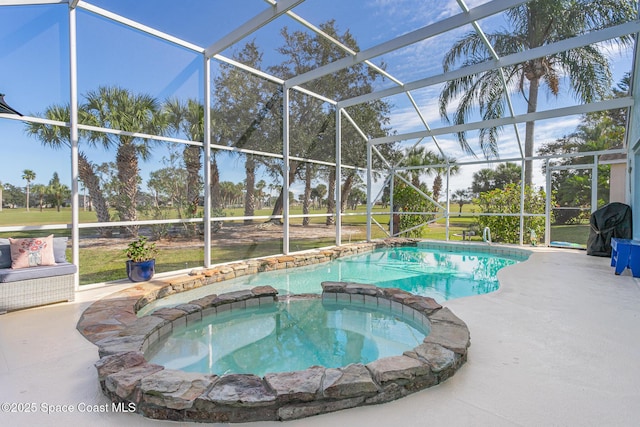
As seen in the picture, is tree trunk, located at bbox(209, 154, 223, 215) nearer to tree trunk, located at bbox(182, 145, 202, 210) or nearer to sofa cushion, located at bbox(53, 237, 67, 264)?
tree trunk, located at bbox(182, 145, 202, 210)

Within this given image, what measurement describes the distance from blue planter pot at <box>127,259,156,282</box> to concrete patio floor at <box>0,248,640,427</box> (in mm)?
803

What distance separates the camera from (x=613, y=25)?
18.7 feet

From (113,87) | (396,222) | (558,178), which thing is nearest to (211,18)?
(113,87)

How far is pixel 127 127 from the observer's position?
17.8ft

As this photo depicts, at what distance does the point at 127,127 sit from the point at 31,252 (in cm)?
244

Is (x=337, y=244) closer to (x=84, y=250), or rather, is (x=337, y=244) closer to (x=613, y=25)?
(x=84, y=250)

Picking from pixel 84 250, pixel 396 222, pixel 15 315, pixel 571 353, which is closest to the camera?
pixel 571 353

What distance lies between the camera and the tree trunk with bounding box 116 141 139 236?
5.51 m

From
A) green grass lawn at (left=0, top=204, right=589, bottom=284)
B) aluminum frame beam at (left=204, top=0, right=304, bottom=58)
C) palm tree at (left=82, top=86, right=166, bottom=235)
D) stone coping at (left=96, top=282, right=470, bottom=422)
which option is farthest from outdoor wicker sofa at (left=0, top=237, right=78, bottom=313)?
aluminum frame beam at (left=204, top=0, right=304, bottom=58)

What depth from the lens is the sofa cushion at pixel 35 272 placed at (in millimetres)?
3586

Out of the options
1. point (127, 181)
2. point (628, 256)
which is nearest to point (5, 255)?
point (127, 181)

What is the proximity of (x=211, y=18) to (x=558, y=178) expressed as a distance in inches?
379

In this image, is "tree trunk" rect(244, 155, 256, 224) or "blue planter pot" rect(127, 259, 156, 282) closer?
"blue planter pot" rect(127, 259, 156, 282)

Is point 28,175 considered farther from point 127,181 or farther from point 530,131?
point 530,131
